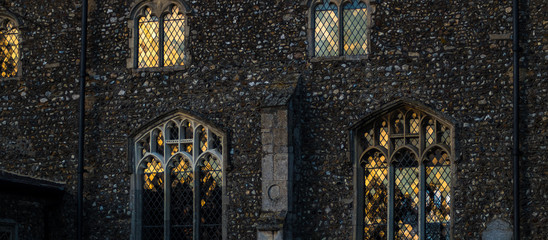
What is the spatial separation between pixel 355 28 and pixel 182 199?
17.2ft

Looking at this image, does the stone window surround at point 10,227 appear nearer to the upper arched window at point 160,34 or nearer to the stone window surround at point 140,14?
the stone window surround at point 140,14

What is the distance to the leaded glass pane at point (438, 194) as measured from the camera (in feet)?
77.7

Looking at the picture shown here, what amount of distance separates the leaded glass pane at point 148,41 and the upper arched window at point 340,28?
3.64 metres

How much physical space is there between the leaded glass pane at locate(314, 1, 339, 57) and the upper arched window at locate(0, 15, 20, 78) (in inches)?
281

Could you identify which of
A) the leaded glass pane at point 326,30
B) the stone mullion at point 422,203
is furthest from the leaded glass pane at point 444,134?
the leaded glass pane at point 326,30

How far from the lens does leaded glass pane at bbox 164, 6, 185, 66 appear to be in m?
26.0

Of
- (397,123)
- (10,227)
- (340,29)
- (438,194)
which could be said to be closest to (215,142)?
(340,29)

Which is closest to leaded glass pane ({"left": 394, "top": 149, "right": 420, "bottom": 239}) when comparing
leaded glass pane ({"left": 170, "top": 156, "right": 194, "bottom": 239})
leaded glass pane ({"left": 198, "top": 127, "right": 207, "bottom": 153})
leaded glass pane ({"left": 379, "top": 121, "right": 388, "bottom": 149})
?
leaded glass pane ({"left": 379, "top": 121, "right": 388, "bottom": 149})

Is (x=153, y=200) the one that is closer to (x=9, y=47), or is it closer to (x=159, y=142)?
(x=159, y=142)

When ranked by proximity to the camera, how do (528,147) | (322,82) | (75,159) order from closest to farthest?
1. (528,147)
2. (322,82)
3. (75,159)

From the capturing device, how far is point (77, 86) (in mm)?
26484

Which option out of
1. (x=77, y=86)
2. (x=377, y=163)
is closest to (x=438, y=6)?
(x=377, y=163)

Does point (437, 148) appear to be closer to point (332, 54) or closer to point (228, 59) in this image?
point (332, 54)

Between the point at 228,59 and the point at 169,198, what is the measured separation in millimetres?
3266
